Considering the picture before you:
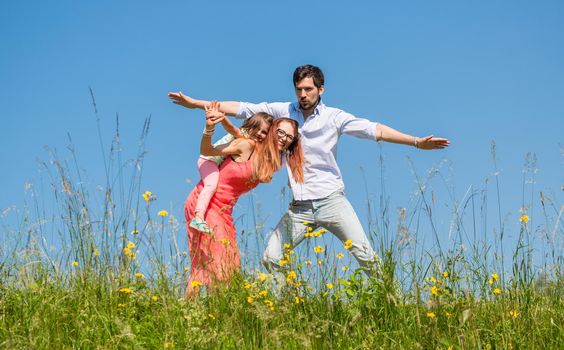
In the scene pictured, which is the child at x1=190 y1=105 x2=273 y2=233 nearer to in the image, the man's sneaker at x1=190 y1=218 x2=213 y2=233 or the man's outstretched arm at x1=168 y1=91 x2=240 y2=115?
the man's sneaker at x1=190 y1=218 x2=213 y2=233

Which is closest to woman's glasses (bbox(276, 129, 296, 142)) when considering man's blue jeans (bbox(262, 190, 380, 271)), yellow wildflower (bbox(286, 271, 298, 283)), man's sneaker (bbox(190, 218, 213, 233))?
man's blue jeans (bbox(262, 190, 380, 271))

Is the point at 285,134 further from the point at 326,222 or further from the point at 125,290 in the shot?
the point at 125,290

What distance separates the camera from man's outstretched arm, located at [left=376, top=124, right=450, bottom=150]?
6.02 metres

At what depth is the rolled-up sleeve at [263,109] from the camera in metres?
6.41

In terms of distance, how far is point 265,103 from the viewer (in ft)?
21.3

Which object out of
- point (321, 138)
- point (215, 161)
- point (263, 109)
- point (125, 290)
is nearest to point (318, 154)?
point (321, 138)

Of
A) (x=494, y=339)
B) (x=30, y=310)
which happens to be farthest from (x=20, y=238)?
(x=494, y=339)

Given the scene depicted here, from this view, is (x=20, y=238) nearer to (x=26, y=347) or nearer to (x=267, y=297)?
(x=26, y=347)

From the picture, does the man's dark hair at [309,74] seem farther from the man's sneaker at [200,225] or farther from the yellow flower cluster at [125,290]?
the yellow flower cluster at [125,290]

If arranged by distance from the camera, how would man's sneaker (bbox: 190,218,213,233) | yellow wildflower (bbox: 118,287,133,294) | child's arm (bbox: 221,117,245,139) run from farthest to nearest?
child's arm (bbox: 221,117,245,139) → man's sneaker (bbox: 190,218,213,233) → yellow wildflower (bbox: 118,287,133,294)

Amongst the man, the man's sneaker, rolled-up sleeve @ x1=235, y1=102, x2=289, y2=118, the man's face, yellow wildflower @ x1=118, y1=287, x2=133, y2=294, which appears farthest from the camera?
rolled-up sleeve @ x1=235, y1=102, x2=289, y2=118

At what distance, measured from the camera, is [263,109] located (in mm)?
6426

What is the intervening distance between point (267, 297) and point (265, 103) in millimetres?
2390

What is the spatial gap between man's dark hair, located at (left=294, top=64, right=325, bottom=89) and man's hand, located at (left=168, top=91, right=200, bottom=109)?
1.01 meters
